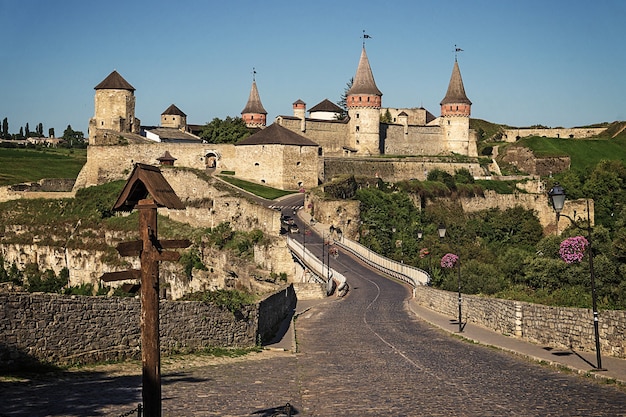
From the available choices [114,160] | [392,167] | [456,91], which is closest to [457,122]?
[456,91]

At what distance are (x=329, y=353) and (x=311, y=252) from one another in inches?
1106

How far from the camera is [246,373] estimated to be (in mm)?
17828

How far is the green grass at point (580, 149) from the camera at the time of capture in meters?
99.6

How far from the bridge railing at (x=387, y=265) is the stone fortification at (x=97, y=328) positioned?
20244mm

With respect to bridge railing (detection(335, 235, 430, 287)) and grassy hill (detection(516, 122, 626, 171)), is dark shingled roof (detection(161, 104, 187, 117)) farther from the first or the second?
bridge railing (detection(335, 235, 430, 287))

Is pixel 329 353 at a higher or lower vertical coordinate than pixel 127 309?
lower

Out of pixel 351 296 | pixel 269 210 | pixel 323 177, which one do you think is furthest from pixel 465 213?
pixel 351 296

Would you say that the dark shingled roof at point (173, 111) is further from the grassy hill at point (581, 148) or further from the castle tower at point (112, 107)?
the grassy hill at point (581, 148)

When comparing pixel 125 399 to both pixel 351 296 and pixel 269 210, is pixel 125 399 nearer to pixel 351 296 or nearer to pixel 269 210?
pixel 351 296

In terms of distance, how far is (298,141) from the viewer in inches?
2808

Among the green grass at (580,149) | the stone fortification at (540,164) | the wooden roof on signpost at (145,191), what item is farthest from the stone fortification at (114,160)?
the wooden roof on signpost at (145,191)

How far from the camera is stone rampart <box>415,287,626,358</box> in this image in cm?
1881

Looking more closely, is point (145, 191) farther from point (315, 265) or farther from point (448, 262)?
point (448, 262)

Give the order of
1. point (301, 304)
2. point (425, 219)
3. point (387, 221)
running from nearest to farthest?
point (301, 304) < point (387, 221) < point (425, 219)
